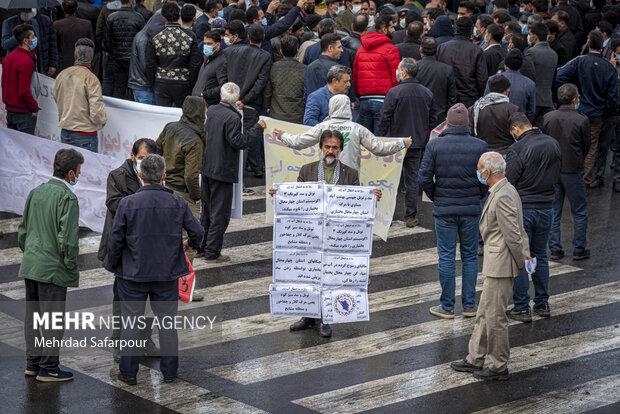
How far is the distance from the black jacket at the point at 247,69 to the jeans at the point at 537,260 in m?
5.34

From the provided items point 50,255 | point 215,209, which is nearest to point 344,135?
point 215,209

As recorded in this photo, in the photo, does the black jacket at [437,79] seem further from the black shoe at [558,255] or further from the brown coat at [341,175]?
the brown coat at [341,175]

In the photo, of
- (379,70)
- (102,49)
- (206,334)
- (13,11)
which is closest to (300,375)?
(206,334)

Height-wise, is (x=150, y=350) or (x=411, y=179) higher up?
(x=411, y=179)

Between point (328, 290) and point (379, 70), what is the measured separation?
18.6 ft

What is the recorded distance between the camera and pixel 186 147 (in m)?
10.9

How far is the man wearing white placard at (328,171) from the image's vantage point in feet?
33.0

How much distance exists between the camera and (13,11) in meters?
18.2

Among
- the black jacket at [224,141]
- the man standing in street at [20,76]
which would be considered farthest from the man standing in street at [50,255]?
the man standing in street at [20,76]

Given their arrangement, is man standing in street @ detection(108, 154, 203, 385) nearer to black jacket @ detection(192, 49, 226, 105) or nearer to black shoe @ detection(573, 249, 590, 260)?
black shoe @ detection(573, 249, 590, 260)

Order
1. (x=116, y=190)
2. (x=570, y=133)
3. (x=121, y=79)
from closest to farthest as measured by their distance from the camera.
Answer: (x=116, y=190)
(x=570, y=133)
(x=121, y=79)

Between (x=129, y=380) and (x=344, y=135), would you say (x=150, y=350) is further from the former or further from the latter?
(x=344, y=135)

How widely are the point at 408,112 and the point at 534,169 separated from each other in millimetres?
3335

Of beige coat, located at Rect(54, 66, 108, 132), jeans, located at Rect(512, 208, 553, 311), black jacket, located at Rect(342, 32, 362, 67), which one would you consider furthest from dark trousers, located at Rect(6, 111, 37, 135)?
jeans, located at Rect(512, 208, 553, 311)
